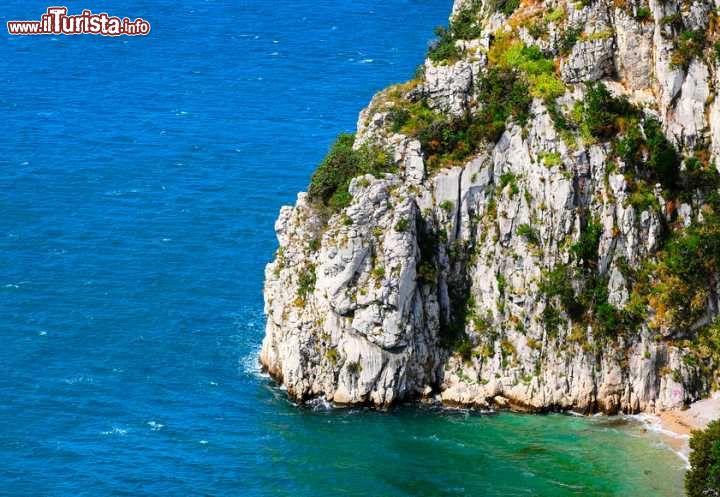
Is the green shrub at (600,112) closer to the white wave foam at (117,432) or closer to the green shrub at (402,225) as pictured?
the green shrub at (402,225)

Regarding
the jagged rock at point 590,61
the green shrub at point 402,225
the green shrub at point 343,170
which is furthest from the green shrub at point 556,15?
the green shrub at point 402,225

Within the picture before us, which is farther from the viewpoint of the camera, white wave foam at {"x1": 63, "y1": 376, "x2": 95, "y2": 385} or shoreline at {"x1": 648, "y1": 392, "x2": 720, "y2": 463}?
white wave foam at {"x1": 63, "y1": 376, "x2": 95, "y2": 385}

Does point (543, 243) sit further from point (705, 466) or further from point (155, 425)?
point (155, 425)

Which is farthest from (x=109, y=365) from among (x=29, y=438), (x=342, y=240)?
(x=342, y=240)

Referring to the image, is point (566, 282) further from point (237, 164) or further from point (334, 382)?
point (237, 164)

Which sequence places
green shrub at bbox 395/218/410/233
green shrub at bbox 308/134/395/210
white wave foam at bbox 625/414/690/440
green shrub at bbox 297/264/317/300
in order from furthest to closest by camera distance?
green shrub at bbox 308/134/395/210, green shrub at bbox 297/264/317/300, green shrub at bbox 395/218/410/233, white wave foam at bbox 625/414/690/440

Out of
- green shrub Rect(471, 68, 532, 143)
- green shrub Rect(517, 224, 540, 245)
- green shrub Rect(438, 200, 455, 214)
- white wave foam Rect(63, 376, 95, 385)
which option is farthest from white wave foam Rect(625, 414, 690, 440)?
white wave foam Rect(63, 376, 95, 385)

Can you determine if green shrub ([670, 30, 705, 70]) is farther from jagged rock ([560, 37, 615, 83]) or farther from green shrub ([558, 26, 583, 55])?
green shrub ([558, 26, 583, 55])
